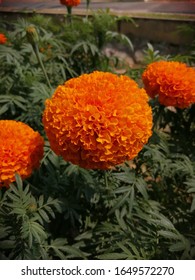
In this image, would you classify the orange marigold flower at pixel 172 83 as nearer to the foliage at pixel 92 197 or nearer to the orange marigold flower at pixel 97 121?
the foliage at pixel 92 197

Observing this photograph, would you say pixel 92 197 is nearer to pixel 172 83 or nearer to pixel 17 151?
pixel 17 151

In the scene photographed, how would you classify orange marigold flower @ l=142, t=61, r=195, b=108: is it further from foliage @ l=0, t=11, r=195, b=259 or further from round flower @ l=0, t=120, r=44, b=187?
round flower @ l=0, t=120, r=44, b=187

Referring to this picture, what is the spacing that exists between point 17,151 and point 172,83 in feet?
2.20

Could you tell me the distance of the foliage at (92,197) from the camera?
3.70ft

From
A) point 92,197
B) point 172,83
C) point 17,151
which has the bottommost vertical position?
point 92,197

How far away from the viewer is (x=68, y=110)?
1014 mm

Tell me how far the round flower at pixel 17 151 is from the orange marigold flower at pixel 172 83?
1.80 ft

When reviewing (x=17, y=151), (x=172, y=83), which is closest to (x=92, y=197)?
(x=17, y=151)

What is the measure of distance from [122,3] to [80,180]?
1.74 m

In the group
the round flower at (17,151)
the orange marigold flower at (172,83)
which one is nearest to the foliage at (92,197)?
the round flower at (17,151)

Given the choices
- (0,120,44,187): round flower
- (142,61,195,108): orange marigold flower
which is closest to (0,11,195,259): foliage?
(0,120,44,187): round flower

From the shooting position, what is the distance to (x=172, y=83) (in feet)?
4.68

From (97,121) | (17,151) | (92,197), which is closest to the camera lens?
(97,121)
